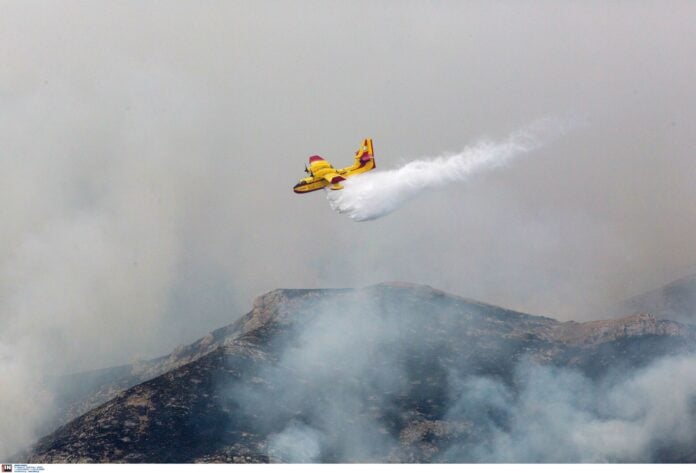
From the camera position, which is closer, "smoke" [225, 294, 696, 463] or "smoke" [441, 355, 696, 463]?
"smoke" [441, 355, 696, 463]

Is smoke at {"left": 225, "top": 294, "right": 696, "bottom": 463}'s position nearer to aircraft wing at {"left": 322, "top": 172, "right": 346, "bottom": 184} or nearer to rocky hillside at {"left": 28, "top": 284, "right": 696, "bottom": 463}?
rocky hillside at {"left": 28, "top": 284, "right": 696, "bottom": 463}

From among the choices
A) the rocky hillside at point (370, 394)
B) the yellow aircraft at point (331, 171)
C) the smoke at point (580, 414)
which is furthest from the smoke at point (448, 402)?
the yellow aircraft at point (331, 171)

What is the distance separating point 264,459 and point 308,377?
1480 inches

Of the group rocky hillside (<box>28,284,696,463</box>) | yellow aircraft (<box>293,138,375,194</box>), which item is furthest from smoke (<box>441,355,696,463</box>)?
yellow aircraft (<box>293,138,375,194</box>)

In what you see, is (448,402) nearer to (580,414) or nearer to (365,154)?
(580,414)

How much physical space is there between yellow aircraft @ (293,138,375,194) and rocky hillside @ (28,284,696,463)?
44.8 metres

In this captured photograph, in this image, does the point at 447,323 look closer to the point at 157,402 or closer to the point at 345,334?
the point at 345,334

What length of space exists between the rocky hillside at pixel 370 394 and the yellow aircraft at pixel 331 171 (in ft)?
147

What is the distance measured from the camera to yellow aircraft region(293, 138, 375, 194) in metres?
162

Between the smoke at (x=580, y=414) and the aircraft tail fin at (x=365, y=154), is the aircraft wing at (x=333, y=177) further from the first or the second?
the smoke at (x=580, y=414)

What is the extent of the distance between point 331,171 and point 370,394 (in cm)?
5247

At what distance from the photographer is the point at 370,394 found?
173750 millimetres

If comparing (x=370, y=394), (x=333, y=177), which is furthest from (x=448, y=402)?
(x=333, y=177)

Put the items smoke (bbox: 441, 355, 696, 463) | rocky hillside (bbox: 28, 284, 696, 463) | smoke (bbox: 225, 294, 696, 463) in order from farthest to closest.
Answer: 1. smoke (bbox: 225, 294, 696, 463)
2. rocky hillside (bbox: 28, 284, 696, 463)
3. smoke (bbox: 441, 355, 696, 463)
